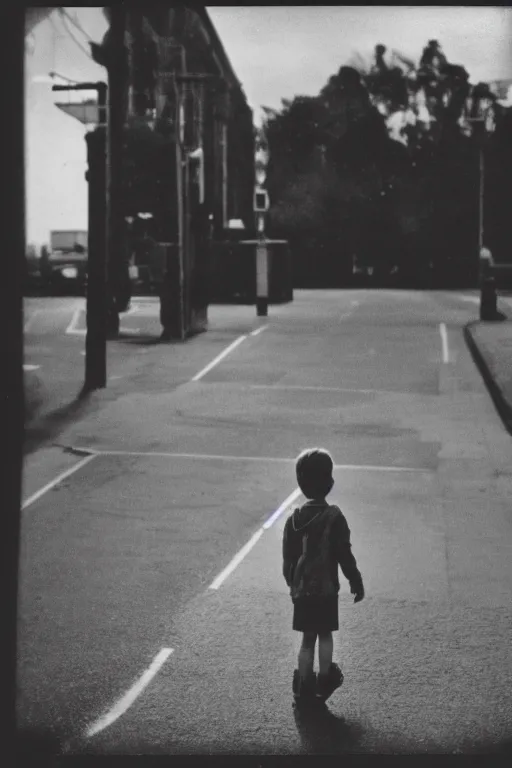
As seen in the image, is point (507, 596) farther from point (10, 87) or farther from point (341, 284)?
point (341, 284)

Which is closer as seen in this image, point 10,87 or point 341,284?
point 10,87

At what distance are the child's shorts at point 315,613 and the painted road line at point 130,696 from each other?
1069mm

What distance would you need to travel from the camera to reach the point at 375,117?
6475cm

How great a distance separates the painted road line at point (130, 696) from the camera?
6012 mm

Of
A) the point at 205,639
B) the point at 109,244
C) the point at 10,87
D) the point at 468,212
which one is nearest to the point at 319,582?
the point at 205,639

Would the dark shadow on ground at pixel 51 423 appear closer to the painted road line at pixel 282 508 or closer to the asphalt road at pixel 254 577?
the asphalt road at pixel 254 577

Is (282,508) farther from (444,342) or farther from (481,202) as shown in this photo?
(481,202)

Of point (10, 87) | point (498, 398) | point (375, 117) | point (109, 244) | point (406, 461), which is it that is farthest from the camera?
point (375, 117)

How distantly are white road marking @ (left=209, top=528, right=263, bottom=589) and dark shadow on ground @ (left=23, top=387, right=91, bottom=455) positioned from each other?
177 inches

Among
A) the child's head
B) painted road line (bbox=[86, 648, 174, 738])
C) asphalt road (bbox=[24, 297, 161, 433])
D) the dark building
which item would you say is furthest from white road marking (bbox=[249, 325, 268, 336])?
the child's head

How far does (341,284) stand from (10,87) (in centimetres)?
6004

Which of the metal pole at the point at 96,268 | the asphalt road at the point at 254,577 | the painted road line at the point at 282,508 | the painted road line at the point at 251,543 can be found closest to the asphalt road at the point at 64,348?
the metal pole at the point at 96,268

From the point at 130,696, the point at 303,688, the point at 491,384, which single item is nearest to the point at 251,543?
the point at 130,696

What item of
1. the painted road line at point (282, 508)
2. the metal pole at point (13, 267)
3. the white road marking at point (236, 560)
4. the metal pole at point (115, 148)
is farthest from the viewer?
the metal pole at point (115, 148)
